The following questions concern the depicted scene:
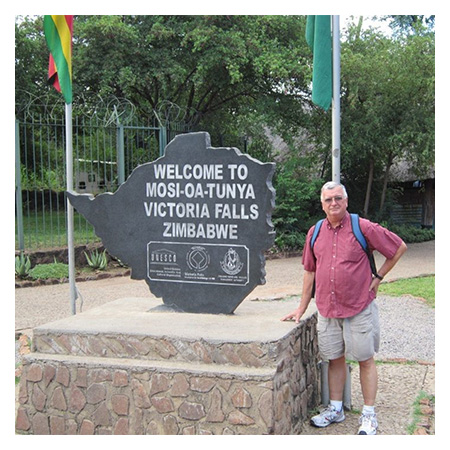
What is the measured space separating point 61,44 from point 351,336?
4.04 meters

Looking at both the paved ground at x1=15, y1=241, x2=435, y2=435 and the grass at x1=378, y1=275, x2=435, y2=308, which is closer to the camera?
the paved ground at x1=15, y1=241, x2=435, y2=435

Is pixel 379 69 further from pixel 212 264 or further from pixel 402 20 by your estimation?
pixel 212 264

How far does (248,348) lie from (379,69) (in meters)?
11.9

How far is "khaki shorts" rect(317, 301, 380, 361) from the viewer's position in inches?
170

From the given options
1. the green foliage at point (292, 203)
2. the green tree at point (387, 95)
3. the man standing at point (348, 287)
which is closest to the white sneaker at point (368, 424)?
the man standing at point (348, 287)

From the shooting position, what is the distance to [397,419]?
4.79 meters

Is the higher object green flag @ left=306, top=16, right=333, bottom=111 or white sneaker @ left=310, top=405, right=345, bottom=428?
green flag @ left=306, top=16, right=333, bottom=111

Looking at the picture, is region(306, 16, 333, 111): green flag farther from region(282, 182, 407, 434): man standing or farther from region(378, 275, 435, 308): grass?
region(378, 275, 435, 308): grass

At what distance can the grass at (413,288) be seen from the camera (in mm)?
9430

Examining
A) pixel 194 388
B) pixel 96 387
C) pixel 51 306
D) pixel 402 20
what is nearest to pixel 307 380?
pixel 194 388

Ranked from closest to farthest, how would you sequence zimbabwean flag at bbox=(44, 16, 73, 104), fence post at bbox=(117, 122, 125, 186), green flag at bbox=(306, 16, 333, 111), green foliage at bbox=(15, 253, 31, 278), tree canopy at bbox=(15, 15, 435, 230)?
green flag at bbox=(306, 16, 333, 111), zimbabwean flag at bbox=(44, 16, 73, 104), green foliage at bbox=(15, 253, 31, 278), fence post at bbox=(117, 122, 125, 186), tree canopy at bbox=(15, 15, 435, 230)

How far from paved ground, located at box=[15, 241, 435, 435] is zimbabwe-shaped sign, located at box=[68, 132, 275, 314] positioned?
1.34 metres

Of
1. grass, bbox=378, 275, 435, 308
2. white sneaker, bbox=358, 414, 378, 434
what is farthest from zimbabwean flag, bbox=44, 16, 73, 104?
grass, bbox=378, 275, 435, 308

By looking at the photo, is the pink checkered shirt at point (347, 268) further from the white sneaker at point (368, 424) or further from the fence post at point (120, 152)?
the fence post at point (120, 152)
